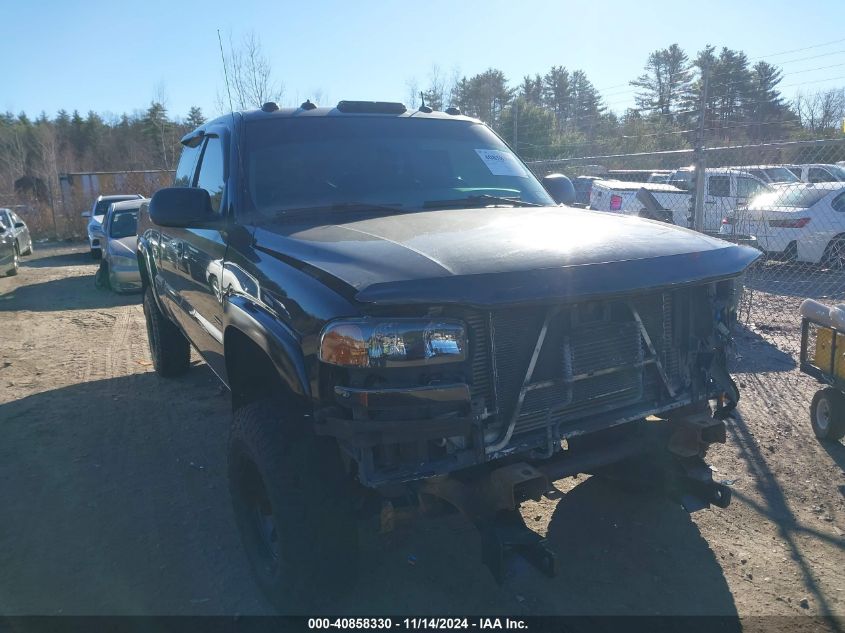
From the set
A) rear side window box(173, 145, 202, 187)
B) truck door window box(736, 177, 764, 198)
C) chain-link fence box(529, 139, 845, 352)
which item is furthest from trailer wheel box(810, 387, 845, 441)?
truck door window box(736, 177, 764, 198)

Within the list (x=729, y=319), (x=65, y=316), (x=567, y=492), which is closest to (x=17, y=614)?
(x=567, y=492)

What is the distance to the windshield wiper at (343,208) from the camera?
3.50 metres

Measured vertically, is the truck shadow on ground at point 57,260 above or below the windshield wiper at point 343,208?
below

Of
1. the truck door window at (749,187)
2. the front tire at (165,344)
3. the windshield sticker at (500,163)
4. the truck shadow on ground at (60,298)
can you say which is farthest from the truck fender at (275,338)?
the truck door window at (749,187)

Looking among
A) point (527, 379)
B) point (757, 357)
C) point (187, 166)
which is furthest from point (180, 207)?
point (757, 357)

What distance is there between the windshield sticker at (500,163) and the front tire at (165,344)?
3.45 m

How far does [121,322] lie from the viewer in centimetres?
987

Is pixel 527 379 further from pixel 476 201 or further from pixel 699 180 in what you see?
pixel 699 180

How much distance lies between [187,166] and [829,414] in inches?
186

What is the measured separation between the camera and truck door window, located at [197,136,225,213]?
3850 mm

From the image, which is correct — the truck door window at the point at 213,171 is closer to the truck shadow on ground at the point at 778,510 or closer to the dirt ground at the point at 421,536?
the dirt ground at the point at 421,536

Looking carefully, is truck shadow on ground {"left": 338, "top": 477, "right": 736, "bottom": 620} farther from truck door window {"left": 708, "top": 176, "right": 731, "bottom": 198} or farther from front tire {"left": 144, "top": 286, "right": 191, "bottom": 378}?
truck door window {"left": 708, "top": 176, "right": 731, "bottom": 198}

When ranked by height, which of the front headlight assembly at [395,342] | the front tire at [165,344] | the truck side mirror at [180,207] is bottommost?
the front tire at [165,344]

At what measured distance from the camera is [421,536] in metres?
3.60
